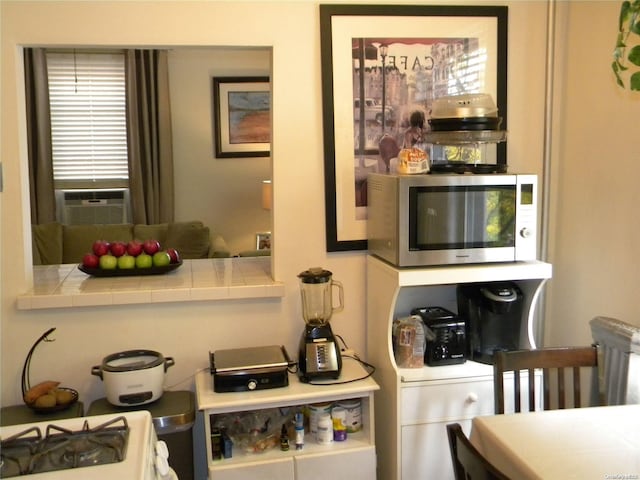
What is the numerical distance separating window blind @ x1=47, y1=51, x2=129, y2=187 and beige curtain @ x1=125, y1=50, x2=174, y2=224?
107 millimetres

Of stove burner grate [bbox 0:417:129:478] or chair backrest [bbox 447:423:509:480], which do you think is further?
stove burner grate [bbox 0:417:129:478]

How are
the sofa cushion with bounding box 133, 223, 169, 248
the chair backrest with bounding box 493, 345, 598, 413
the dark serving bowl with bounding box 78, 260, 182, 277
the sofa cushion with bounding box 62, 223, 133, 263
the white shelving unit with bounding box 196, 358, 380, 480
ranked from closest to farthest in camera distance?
the chair backrest with bounding box 493, 345, 598, 413 < the white shelving unit with bounding box 196, 358, 380, 480 < the dark serving bowl with bounding box 78, 260, 182, 277 < the sofa cushion with bounding box 62, 223, 133, 263 < the sofa cushion with bounding box 133, 223, 169, 248

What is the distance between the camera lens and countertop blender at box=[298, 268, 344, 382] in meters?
2.27

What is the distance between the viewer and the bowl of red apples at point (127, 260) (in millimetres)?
2625

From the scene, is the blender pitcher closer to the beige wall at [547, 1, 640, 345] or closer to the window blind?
the beige wall at [547, 1, 640, 345]

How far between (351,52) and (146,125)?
319 centimetres

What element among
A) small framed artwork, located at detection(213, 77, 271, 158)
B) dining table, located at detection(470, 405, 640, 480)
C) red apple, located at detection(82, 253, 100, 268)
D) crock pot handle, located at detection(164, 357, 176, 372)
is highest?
small framed artwork, located at detection(213, 77, 271, 158)

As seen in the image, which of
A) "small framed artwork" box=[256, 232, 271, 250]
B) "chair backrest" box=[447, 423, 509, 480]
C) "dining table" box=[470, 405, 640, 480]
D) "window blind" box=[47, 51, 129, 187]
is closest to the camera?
"chair backrest" box=[447, 423, 509, 480]

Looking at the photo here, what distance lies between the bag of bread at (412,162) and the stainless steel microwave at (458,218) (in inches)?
3.2

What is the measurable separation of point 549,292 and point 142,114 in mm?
3735

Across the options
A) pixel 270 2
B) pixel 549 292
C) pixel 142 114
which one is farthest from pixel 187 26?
pixel 142 114

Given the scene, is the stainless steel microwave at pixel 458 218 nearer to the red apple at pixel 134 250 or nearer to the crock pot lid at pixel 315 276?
the crock pot lid at pixel 315 276

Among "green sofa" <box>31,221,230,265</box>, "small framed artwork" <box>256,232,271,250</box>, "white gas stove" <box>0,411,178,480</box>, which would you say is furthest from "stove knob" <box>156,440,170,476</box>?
"small framed artwork" <box>256,232,271,250</box>

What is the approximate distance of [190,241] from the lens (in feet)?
15.9
